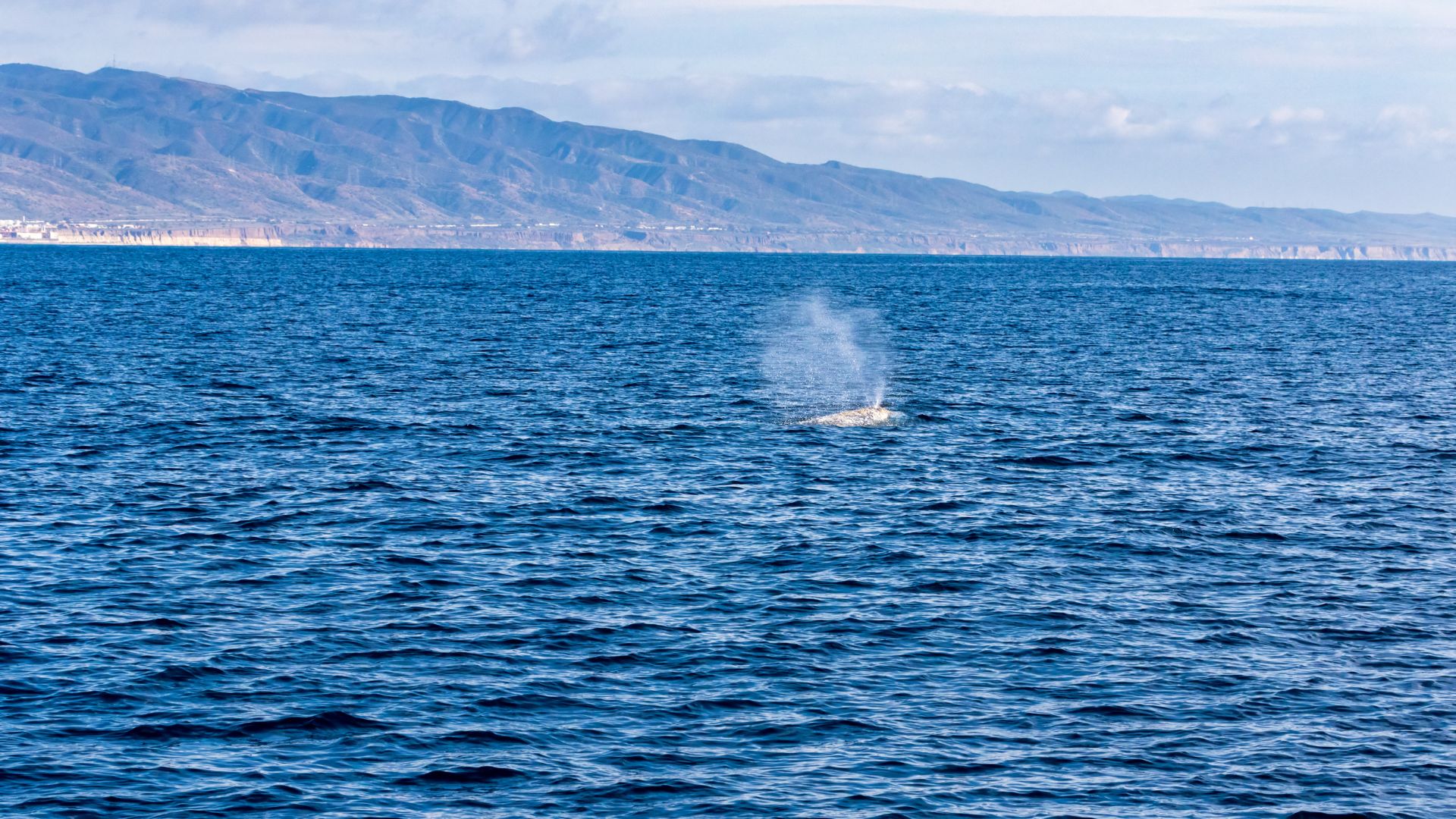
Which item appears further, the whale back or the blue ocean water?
the whale back

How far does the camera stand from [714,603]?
111ft

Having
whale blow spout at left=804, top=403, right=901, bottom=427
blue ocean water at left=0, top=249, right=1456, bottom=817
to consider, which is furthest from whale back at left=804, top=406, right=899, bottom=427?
blue ocean water at left=0, top=249, right=1456, bottom=817

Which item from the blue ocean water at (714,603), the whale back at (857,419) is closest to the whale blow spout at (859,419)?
the whale back at (857,419)

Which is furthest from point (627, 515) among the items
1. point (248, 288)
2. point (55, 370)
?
point (248, 288)

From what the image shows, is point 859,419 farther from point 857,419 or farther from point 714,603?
point 714,603

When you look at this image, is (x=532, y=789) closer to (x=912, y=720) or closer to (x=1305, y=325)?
(x=912, y=720)

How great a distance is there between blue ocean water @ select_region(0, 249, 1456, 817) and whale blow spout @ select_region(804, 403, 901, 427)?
1.66m

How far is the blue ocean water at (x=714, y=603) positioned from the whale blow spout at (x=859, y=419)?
1665 mm

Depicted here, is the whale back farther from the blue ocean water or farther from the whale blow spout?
the blue ocean water

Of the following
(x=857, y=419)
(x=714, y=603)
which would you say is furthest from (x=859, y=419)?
(x=714, y=603)

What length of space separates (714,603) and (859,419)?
31459 mm

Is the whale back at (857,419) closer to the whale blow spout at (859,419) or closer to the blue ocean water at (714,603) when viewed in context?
Answer: the whale blow spout at (859,419)

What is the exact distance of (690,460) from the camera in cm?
5350

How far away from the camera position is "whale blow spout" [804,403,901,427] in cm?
6347
